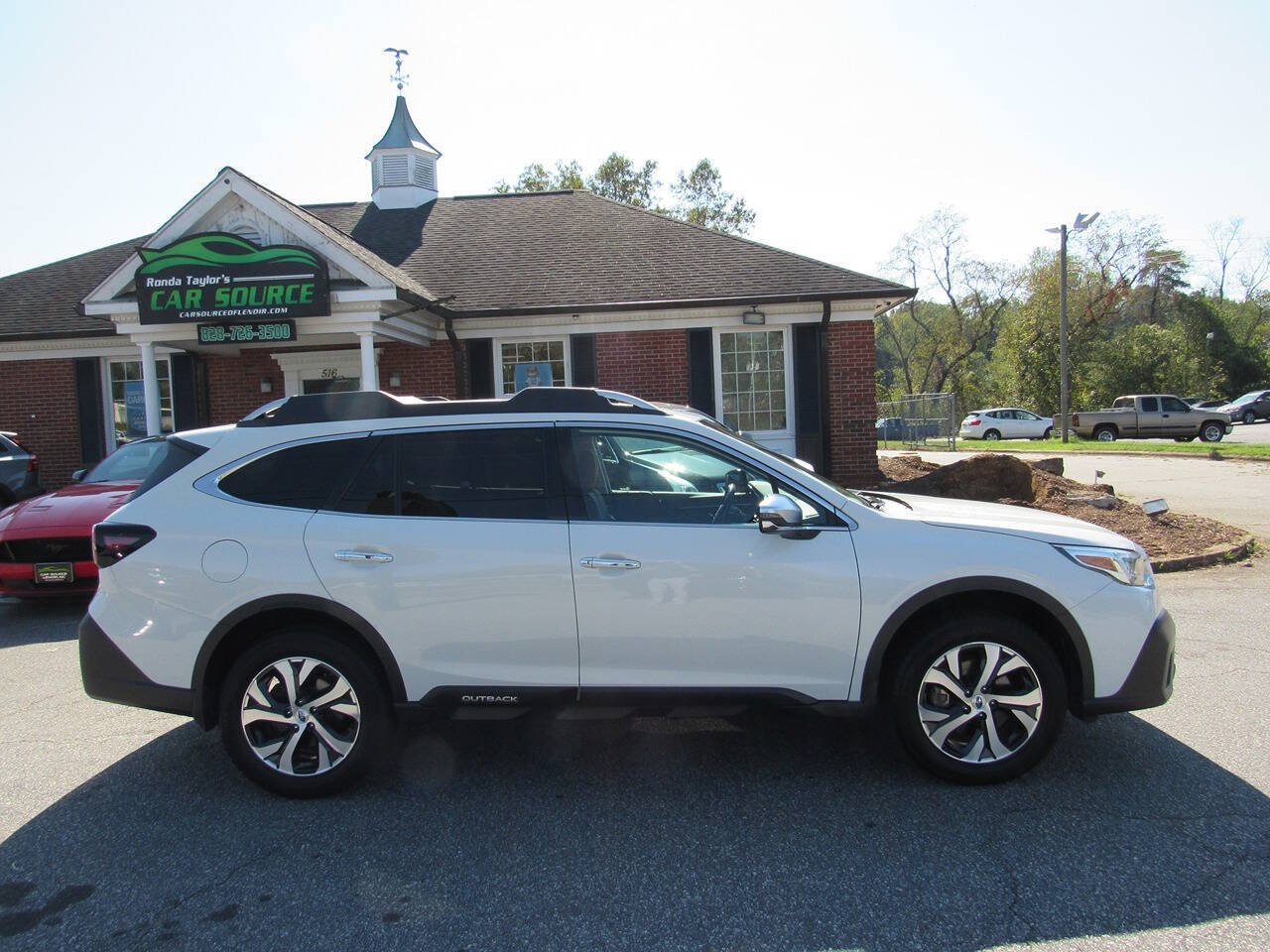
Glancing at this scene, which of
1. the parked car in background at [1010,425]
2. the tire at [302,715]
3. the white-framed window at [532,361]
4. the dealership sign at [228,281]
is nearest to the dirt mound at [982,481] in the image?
the white-framed window at [532,361]

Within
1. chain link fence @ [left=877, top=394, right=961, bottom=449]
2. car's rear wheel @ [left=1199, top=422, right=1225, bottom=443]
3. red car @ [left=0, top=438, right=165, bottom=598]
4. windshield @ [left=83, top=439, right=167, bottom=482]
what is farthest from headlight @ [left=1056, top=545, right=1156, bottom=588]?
car's rear wheel @ [left=1199, top=422, right=1225, bottom=443]

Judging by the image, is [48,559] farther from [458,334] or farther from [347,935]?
[458,334]

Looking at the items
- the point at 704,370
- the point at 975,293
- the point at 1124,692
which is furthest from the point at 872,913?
the point at 975,293

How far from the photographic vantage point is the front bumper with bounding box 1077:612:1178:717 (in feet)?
12.4

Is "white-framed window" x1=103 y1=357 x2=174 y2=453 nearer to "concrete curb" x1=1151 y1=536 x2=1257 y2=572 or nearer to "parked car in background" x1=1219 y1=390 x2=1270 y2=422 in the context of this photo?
"concrete curb" x1=1151 y1=536 x2=1257 y2=572

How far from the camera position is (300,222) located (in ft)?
40.5

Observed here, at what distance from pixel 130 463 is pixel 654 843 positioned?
799 centimetres

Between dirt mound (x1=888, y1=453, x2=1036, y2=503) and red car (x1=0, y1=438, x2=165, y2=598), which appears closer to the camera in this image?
red car (x1=0, y1=438, x2=165, y2=598)

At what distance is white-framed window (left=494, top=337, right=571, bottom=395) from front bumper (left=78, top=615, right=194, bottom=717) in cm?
1043

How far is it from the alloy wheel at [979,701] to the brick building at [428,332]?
9.93 meters

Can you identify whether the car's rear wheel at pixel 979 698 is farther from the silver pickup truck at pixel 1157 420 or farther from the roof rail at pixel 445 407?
the silver pickup truck at pixel 1157 420

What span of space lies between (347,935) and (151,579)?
6.11ft

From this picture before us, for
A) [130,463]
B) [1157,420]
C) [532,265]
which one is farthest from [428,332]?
[1157,420]

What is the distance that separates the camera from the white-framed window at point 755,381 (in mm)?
14000
